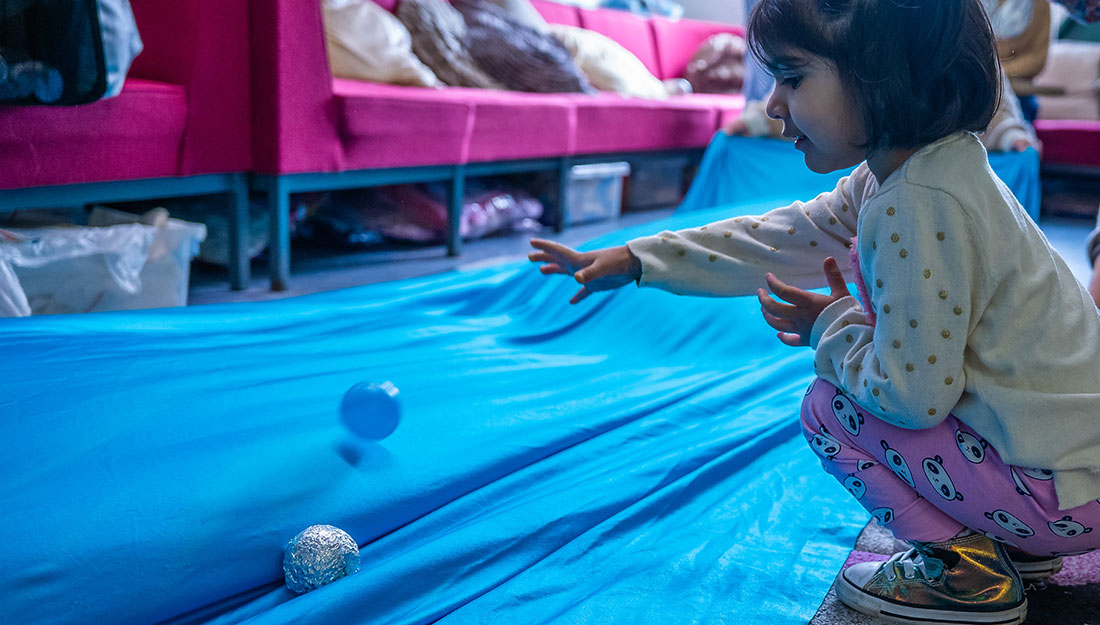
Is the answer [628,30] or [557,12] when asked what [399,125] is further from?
[628,30]

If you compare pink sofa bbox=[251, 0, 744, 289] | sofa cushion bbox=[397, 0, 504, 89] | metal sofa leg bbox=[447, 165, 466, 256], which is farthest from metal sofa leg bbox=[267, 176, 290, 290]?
sofa cushion bbox=[397, 0, 504, 89]

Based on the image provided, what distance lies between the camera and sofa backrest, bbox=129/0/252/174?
6.39 feet

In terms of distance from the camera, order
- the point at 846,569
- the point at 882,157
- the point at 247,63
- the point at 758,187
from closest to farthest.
Result: the point at 882,157
the point at 846,569
the point at 247,63
the point at 758,187

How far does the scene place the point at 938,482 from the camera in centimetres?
80

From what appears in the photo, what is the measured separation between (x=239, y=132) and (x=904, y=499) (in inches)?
69.5

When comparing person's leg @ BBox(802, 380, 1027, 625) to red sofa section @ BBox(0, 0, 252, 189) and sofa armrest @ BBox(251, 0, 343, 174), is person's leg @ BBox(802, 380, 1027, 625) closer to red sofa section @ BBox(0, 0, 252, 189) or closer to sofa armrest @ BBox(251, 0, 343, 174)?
red sofa section @ BBox(0, 0, 252, 189)

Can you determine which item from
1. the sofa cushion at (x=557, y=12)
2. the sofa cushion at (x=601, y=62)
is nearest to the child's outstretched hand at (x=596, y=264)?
the sofa cushion at (x=601, y=62)

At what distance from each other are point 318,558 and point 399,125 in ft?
5.52

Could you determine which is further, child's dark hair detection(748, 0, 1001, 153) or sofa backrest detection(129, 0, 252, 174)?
sofa backrest detection(129, 0, 252, 174)

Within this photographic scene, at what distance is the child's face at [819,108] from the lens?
2.48 feet

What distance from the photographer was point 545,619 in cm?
85

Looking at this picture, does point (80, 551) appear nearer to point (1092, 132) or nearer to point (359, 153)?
point (359, 153)

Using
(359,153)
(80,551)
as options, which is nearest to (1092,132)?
(359,153)

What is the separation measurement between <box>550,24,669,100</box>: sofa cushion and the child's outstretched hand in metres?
2.77
